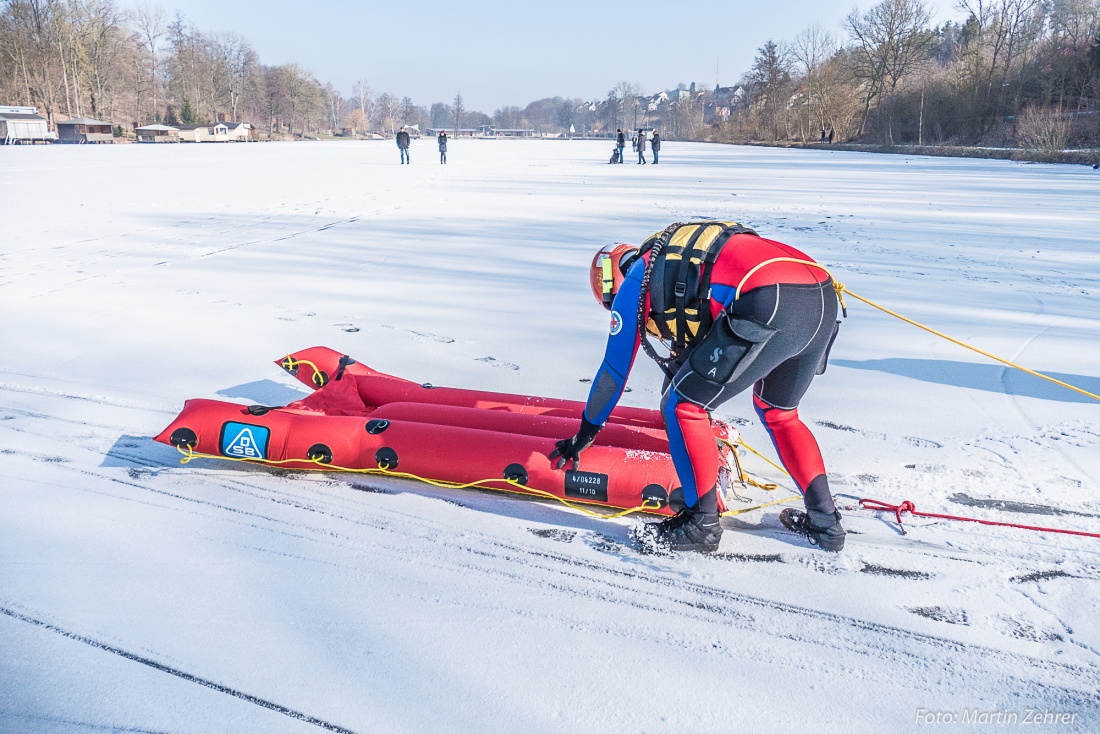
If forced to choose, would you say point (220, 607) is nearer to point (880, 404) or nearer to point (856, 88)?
point (880, 404)

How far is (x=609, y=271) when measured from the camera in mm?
2857

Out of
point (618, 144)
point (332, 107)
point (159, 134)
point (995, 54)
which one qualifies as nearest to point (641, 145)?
point (618, 144)

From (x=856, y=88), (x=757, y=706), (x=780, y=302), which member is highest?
(x=856, y=88)

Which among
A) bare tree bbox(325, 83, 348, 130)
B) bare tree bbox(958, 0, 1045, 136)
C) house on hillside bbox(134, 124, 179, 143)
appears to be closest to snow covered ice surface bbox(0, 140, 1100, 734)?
bare tree bbox(958, 0, 1045, 136)

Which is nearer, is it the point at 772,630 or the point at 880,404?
the point at 772,630

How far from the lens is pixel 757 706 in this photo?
2062mm

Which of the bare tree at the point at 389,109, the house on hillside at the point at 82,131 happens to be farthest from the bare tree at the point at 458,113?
the house on hillside at the point at 82,131

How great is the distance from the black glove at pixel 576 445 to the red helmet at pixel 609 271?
1.66ft

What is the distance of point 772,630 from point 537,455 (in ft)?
3.98

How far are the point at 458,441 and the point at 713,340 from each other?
1.33 meters

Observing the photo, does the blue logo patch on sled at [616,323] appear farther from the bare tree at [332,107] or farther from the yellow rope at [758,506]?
the bare tree at [332,107]

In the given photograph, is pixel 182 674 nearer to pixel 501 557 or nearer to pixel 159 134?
pixel 501 557

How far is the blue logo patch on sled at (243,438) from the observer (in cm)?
337

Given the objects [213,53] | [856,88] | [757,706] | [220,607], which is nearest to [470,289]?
[220,607]
